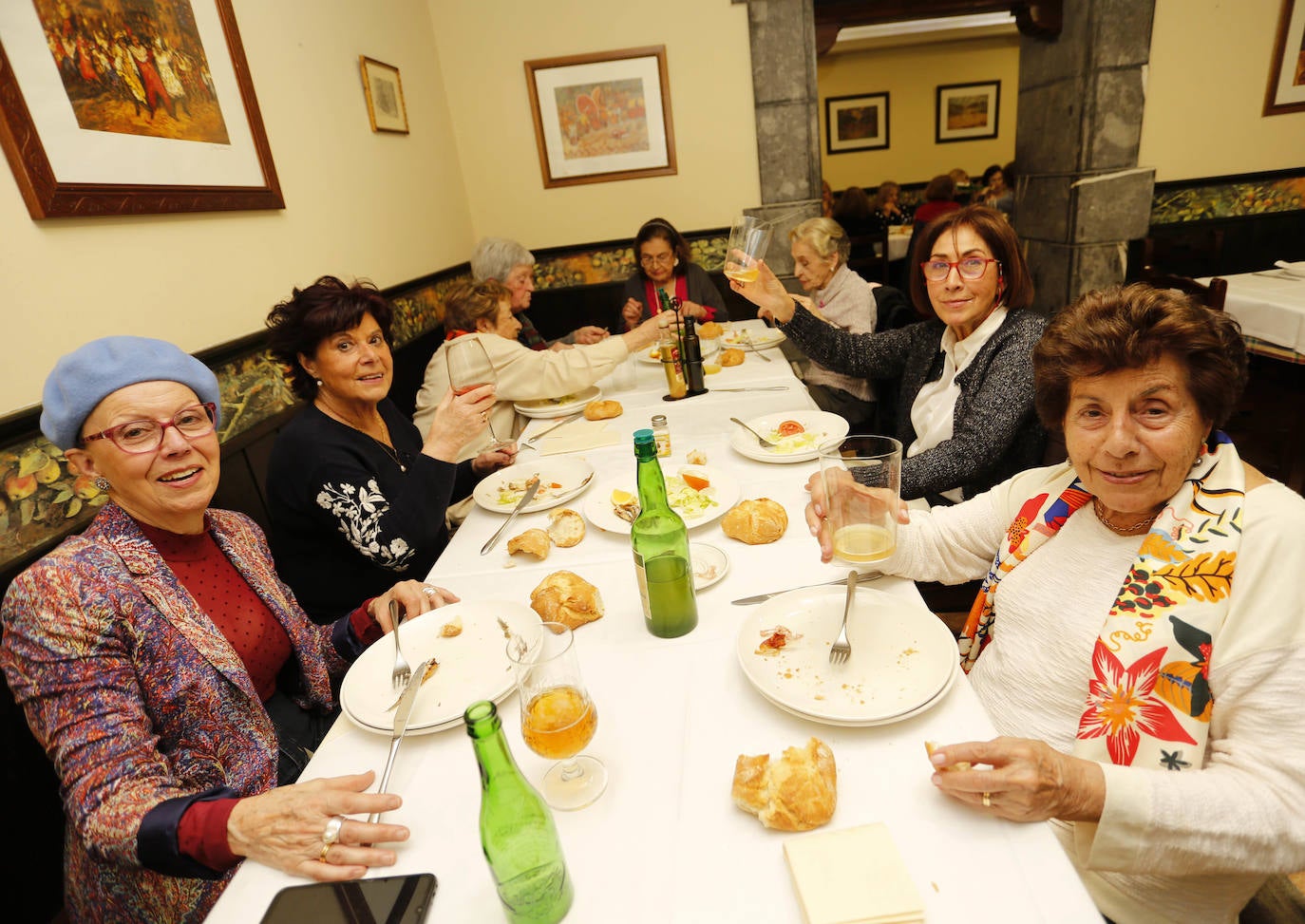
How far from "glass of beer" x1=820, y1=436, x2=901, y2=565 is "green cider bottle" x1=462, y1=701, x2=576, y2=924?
661mm

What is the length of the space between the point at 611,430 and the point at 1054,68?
516 cm

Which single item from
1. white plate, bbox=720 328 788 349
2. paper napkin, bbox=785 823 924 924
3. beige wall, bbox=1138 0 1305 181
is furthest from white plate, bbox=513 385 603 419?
beige wall, bbox=1138 0 1305 181

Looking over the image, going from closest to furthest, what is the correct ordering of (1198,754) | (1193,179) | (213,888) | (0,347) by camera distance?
(1198,754) → (213,888) → (0,347) → (1193,179)

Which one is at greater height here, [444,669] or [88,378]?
[88,378]

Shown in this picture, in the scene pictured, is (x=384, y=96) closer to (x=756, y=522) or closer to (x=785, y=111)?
(x=785, y=111)

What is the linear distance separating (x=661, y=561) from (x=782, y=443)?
88cm

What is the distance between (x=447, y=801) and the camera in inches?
35.4

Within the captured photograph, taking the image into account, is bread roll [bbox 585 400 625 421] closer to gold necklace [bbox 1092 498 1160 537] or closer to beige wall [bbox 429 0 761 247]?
gold necklace [bbox 1092 498 1160 537]

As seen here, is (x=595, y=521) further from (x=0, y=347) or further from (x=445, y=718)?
(x=0, y=347)

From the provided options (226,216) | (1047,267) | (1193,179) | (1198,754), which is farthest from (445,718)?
(1193,179)

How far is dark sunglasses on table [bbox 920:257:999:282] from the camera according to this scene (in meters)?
1.91

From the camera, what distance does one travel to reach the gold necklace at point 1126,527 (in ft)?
3.43

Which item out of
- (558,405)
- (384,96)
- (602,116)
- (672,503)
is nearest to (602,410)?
(558,405)

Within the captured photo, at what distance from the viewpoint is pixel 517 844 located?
709mm
